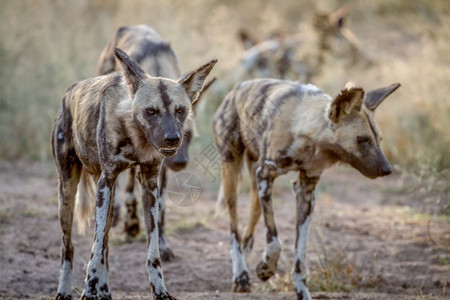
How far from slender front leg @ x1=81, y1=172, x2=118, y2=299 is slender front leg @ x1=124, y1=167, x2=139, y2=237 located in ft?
6.69

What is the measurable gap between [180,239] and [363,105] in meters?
2.30

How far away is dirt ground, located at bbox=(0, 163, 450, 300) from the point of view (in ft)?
14.5

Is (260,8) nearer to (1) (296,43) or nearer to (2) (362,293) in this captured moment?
(1) (296,43)

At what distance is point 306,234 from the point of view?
418 cm

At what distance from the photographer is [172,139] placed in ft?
10.3

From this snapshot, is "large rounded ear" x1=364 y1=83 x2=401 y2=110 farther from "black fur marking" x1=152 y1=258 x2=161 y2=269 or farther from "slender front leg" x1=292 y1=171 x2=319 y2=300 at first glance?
"black fur marking" x1=152 y1=258 x2=161 y2=269

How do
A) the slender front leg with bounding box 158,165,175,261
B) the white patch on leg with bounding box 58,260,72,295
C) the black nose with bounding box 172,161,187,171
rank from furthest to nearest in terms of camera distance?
1. the slender front leg with bounding box 158,165,175,261
2. the black nose with bounding box 172,161,187,171
3. the white patch on leg with bounding box 58,260,72,295

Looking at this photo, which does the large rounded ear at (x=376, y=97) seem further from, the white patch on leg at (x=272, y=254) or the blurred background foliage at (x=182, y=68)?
the blurred background foliage at (x=182, y=68)

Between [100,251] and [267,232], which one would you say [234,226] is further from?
[100,251]

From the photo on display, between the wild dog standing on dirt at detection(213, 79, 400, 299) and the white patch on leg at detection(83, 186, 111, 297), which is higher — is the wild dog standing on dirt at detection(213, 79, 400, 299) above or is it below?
above

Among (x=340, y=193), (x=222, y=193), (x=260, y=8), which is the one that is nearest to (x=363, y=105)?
(x=222, y=193)

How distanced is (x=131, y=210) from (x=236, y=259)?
1.30 m

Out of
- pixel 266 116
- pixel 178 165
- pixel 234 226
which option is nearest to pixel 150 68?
pixel 178 165

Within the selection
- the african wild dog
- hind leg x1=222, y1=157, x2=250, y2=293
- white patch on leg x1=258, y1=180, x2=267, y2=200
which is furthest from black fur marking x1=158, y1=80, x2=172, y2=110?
hind leg x1=222, y1=157, x2=250, y2=293
